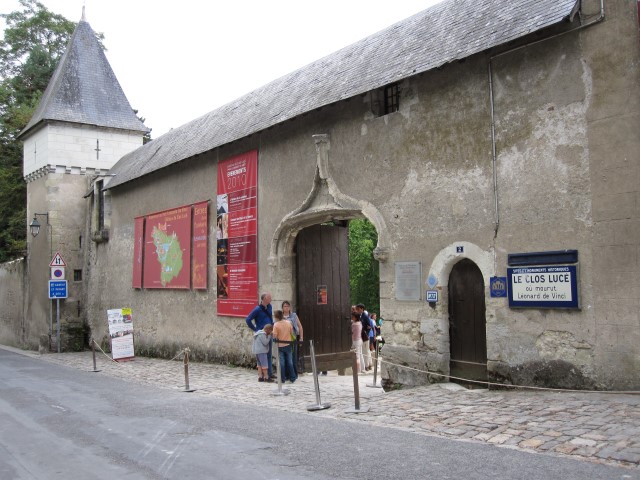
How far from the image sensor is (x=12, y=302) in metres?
22.9

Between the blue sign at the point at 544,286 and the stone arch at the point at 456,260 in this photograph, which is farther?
the stone arch at the point at 456,260

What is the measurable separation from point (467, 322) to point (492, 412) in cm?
216

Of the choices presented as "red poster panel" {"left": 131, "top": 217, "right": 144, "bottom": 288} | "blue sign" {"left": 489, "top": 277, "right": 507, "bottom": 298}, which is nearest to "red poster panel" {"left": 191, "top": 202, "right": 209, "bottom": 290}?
"red poster panel" {"left": 131, "top": 217, "right": 144, "bottom": 288}

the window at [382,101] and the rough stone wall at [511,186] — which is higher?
the window at [382,101]

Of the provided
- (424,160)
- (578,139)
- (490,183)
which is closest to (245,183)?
(424,160)

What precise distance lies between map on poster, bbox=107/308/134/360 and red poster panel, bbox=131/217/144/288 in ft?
6.11

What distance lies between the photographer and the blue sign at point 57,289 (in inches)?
717

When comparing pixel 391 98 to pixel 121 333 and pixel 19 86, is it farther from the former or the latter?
pixel 19 86

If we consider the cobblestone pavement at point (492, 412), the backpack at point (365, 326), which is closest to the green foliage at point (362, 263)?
the backpack at point (365, 326)

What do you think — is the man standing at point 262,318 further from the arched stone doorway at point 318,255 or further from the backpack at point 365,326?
the backpack at point 365,326

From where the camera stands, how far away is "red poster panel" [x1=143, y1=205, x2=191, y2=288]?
14.4 metres

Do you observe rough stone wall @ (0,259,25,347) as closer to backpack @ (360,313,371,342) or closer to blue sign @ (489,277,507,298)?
backpack @ (360,313,371,342)

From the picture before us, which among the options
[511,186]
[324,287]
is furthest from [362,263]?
[511,186]

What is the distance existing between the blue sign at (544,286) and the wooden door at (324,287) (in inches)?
199
